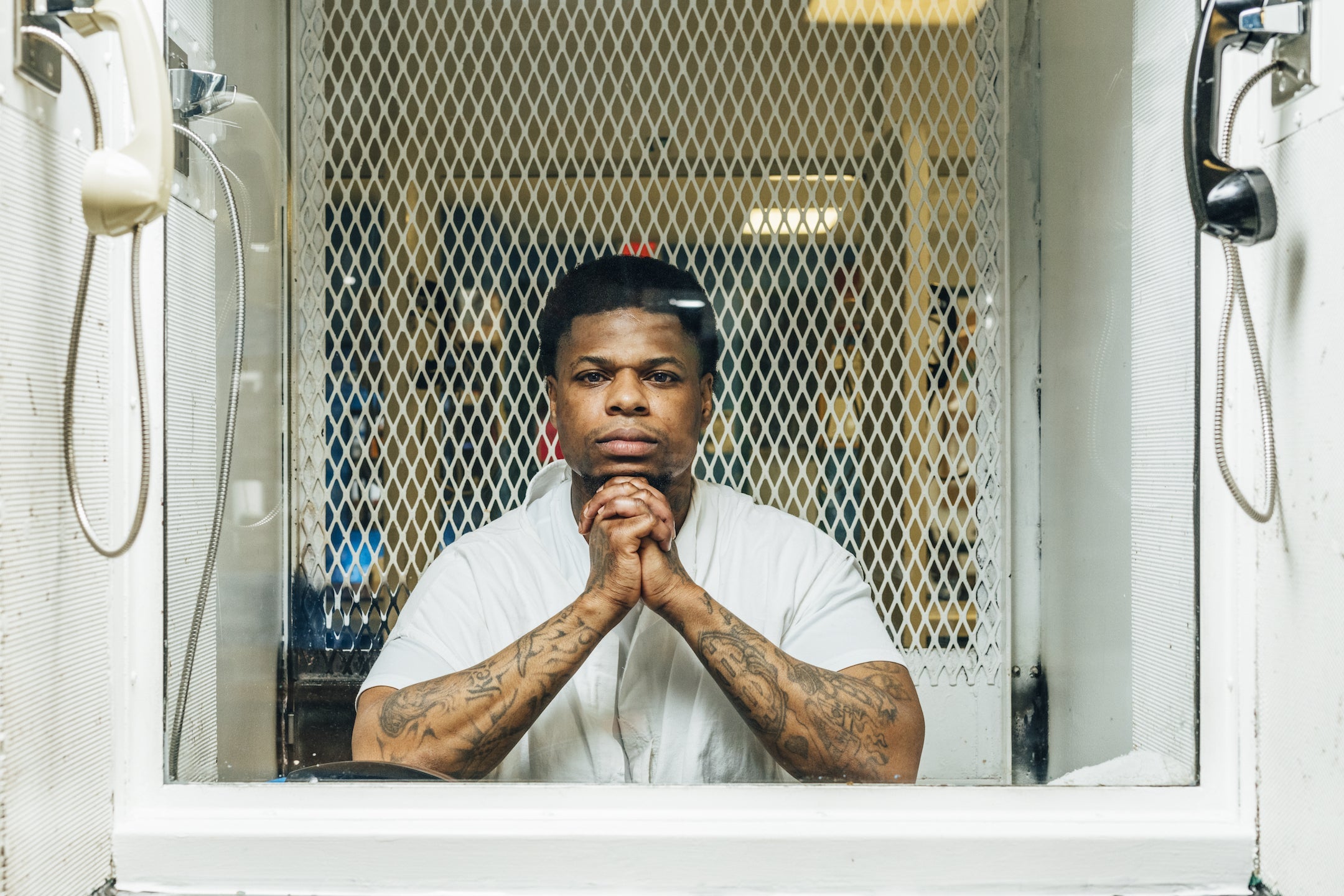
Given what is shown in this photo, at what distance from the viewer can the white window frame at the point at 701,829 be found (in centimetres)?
90

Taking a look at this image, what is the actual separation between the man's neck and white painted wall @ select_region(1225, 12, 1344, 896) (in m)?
0.74

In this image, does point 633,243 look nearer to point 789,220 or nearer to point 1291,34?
point 789,220

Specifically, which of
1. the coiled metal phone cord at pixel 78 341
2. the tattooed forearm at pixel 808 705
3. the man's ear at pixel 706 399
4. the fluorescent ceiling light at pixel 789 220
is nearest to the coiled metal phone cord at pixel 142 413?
the coiled metal phone cord at pixel 78 341

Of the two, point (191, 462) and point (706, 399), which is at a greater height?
point (706, 399)

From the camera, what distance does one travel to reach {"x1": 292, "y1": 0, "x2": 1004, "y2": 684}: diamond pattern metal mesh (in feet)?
4.98

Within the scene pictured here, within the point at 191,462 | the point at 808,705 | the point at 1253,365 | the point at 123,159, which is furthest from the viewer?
the point at 808,705

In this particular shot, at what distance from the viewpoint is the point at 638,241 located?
1525 millimetres

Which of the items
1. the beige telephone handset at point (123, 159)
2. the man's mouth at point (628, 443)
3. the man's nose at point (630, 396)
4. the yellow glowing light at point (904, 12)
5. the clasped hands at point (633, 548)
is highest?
the yellow glowing light at point (904, 12)

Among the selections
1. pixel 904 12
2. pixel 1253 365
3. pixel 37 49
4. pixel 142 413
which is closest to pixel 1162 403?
pixel 1253 365

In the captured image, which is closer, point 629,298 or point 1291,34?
point 1291,34

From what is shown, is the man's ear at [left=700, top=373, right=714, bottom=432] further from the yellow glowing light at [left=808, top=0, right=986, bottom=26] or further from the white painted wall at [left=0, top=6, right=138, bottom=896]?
the white painted wall at [left=0, top=6, right=138, bottom=896]

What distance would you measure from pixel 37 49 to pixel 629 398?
0.83 m

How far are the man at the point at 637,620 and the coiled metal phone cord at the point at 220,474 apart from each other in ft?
0.82

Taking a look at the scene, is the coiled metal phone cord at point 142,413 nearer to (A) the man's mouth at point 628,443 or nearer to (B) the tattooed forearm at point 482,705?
(B) the tattooed forearm at point 482,705
